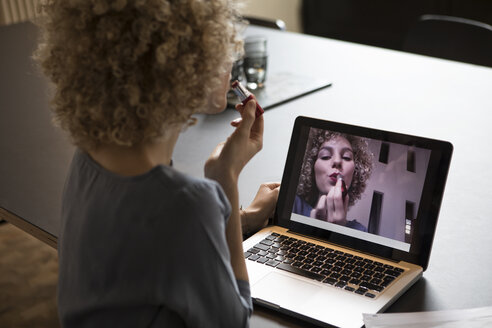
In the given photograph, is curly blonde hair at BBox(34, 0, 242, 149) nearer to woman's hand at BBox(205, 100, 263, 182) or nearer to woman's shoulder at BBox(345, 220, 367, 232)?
woman's hand at BBox(205, 100, 263, 182)

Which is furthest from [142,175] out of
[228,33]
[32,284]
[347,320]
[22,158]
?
[32,284]

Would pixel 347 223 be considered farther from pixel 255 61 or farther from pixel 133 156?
pixel 255 61

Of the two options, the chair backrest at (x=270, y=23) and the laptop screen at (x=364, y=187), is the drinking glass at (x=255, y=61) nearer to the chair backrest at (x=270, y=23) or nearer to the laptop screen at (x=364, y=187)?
the chair backrest at (x=270, y=23)

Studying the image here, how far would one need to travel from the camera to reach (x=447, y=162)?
43.7 inches

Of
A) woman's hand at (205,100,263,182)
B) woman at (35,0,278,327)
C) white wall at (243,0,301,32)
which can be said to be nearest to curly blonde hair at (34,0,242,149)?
woman at (35,0,278,327)

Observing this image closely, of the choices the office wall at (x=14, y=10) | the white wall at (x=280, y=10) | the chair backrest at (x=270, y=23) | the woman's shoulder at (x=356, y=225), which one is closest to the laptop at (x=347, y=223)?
the woman's shoulder at (x=356, y=225)

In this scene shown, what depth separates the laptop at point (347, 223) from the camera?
1062mm

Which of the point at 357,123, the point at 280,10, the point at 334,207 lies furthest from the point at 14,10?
the point at 334,207

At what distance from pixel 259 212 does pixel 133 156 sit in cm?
43

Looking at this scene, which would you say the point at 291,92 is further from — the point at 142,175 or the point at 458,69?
the point at 142,175

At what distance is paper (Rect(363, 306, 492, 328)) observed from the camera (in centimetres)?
98

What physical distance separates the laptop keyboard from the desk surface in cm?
5

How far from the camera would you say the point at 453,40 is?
2.52m

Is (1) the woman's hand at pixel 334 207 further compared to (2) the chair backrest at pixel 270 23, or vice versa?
(2) the chair backrest at pixel 270 23
